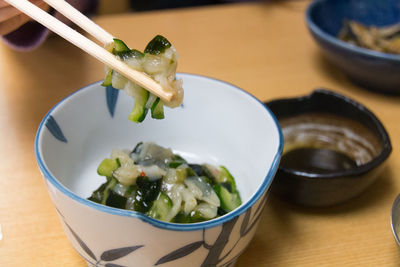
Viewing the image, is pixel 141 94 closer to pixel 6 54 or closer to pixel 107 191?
pixel 107 191

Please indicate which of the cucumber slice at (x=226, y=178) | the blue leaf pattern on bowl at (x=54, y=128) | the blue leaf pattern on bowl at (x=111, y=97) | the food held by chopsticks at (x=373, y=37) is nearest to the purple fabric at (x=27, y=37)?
the blue leaf pattern on bowl at (x=111, y=97)

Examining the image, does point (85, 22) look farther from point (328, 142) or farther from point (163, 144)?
point (328, 142)

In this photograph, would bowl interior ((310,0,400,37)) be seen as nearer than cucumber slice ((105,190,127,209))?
No

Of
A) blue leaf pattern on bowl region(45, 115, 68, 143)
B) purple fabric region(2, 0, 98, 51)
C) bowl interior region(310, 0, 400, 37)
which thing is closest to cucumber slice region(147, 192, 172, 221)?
blue leaf pattern on bowl region(45, 115, 68, 143)

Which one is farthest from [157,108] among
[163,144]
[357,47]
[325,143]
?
[357,47]

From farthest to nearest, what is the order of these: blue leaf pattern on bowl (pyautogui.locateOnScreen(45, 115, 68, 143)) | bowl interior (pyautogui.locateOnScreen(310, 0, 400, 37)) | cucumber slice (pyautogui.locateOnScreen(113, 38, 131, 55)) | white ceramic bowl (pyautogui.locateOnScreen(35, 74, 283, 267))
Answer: bowl interior (pyautogui.locateOnScreen(310, 0, 400, 37)) < blue leaf pattern on bowl (pyautogui.locateOnScreen(45, 115, 68, 143)) < cucumber slice (pyautogui.locateOnScreen(113, 38, 131, 55)) < white ceramic bowl (pyautogui.locateOnScreen(35, 74, 283, 267))

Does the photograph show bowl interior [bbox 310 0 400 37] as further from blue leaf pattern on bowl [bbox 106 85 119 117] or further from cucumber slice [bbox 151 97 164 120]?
cucumber slice [bbox 151 97 164 120]

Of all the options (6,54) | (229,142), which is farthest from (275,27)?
(6,54)
